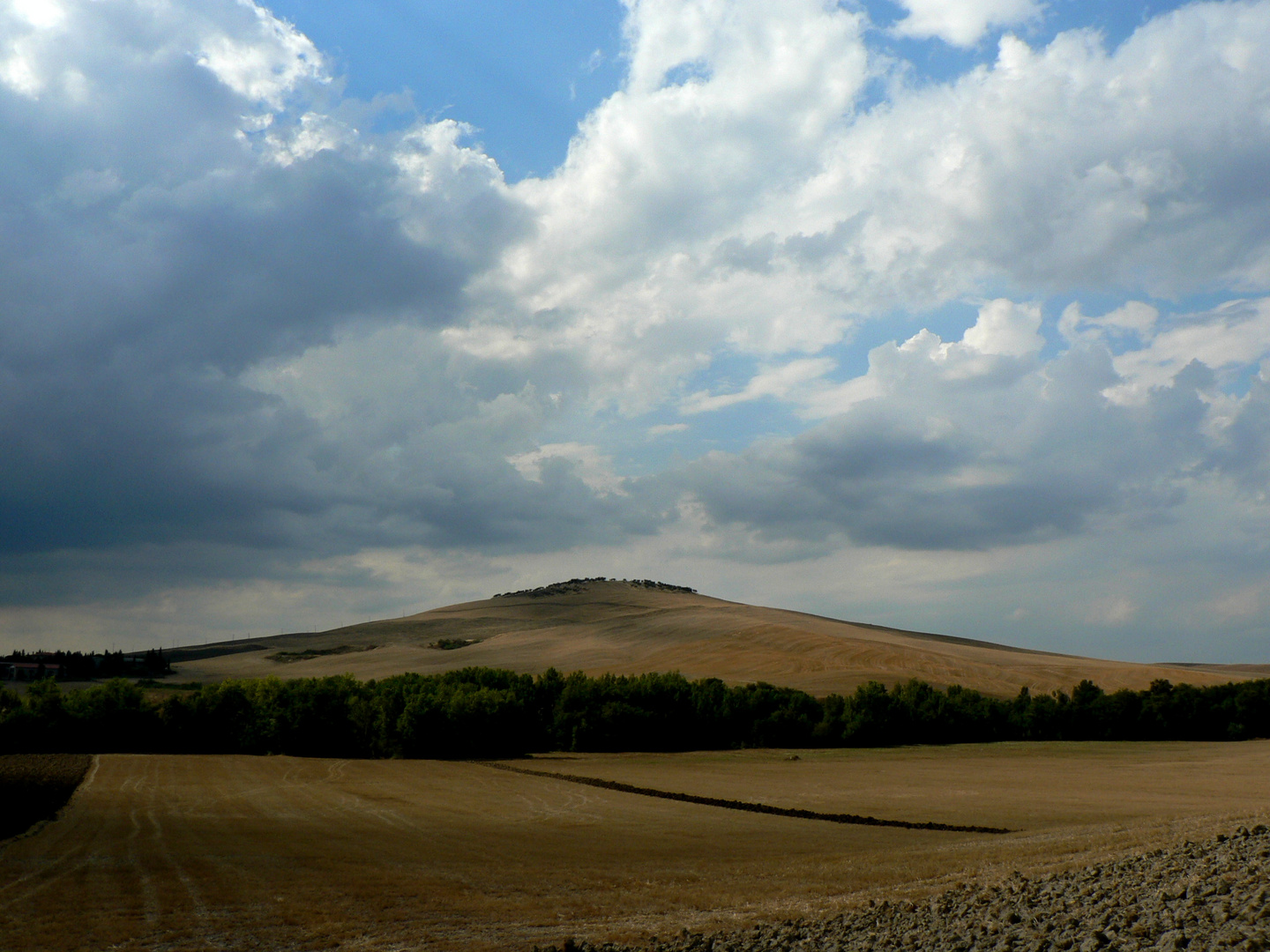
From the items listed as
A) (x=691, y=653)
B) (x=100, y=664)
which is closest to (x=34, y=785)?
(x=691, y=653)

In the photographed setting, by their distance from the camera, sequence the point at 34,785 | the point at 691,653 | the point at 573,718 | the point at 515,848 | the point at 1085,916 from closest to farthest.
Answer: the point at 1085,916 < the point at 515,848 < the point at 34,785 < the point at 573,718 < the point at 691,653

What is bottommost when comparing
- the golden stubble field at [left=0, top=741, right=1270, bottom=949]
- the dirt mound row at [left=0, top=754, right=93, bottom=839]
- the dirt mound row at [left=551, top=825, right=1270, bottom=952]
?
the dirt mound row at [left=0, top=754, right=93, bottom=839]

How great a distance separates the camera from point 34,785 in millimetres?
59219

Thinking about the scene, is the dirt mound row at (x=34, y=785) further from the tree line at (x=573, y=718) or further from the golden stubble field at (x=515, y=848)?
the tree line at (x=573, y=718)

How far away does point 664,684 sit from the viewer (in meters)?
97.3

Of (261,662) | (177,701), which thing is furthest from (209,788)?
(261,662)

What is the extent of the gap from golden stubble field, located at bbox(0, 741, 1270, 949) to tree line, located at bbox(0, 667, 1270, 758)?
18.9m

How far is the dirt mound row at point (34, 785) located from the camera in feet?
145

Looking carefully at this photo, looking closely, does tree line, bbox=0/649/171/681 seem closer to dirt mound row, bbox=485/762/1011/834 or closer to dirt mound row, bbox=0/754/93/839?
dirt mound row, bbox=0/754/93/839

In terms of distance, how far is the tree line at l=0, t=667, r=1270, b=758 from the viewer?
9019 centimetres

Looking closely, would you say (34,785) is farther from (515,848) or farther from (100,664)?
(100,664)

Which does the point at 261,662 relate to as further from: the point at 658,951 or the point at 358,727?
the point at 658,951

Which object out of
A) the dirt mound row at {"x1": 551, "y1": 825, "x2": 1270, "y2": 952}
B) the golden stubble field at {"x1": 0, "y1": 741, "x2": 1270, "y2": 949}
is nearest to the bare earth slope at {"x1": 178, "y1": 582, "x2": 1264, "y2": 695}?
the golden stubble field at {"x1": 0, "y1": 741, "x2": 1270, "y2": 949}

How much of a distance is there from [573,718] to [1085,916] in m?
81.5
